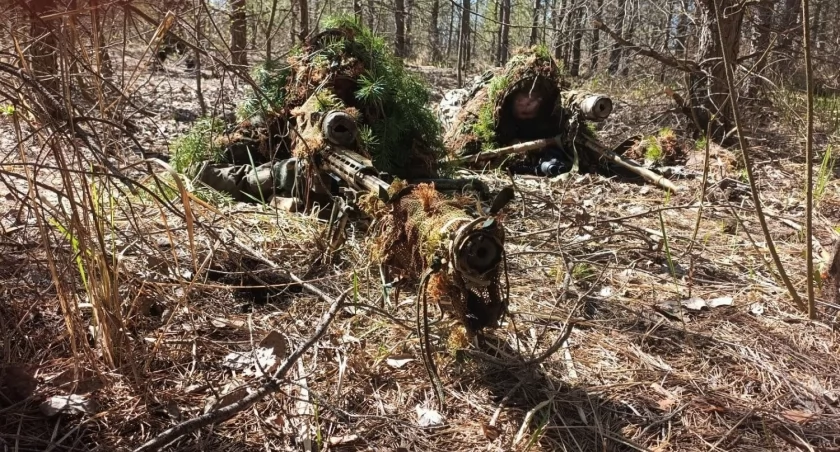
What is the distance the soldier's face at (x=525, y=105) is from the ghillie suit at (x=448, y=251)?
3768 millimetres

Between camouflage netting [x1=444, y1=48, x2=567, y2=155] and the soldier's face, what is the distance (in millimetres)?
33

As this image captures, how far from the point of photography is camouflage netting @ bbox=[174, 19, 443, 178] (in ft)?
13.8

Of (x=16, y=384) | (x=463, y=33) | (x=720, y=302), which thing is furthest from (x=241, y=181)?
(x=463, y=33)

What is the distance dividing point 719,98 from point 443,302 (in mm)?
5217

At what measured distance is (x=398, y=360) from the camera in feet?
7.48

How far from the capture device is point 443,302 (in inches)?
85.7

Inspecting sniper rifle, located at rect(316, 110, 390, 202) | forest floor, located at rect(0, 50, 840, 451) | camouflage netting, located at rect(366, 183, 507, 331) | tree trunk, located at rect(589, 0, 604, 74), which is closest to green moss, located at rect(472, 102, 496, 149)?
tree trunk, located at rect(589, 0, 604, 74)

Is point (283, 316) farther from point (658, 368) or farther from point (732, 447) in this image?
point (732, 447)

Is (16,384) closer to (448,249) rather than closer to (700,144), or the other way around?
(448,249)

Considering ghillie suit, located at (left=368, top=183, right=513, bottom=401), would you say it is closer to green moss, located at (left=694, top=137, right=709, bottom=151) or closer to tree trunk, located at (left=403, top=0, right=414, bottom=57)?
tree trunk, located at (left=403, top=0, right=414, bottom=57)

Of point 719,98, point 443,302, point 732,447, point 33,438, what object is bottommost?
point 732,447

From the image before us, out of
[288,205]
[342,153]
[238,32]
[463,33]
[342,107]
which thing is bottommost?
[288,205]

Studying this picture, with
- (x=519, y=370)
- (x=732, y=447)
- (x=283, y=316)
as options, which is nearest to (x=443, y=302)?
(x=519, y=370)

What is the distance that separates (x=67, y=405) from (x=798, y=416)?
243cm
